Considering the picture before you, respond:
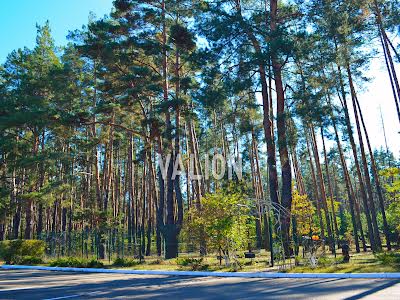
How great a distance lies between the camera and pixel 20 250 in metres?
20.7

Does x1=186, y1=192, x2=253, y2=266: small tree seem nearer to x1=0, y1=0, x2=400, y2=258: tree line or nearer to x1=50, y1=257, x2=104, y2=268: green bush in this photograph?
x1=0, y1=0, x2=400, y2=258: tree line

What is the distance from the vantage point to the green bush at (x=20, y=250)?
20.3 m

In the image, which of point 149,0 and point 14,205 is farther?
point 14,205

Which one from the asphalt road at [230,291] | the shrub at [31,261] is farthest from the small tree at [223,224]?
the shrub at [31,261]

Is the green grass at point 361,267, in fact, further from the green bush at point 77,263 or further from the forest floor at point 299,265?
the green bush at point 77,263

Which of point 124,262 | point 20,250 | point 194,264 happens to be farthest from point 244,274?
point 20,250

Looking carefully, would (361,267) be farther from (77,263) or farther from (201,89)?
(77,263)

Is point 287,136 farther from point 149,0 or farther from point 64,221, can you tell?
point 64,221

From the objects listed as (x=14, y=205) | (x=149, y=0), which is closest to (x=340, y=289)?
(x=149, y=0)

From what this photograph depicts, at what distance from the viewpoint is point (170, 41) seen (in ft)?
67.8

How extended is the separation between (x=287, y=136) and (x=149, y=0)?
39.1 feet

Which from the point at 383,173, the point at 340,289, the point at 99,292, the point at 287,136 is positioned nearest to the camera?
the point at 340,289

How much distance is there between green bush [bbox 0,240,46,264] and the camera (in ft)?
66.5

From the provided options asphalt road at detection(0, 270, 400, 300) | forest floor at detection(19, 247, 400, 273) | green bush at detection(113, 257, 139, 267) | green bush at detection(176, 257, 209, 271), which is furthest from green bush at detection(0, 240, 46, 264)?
asphalt road at detection(0, 270, 400, 300)
